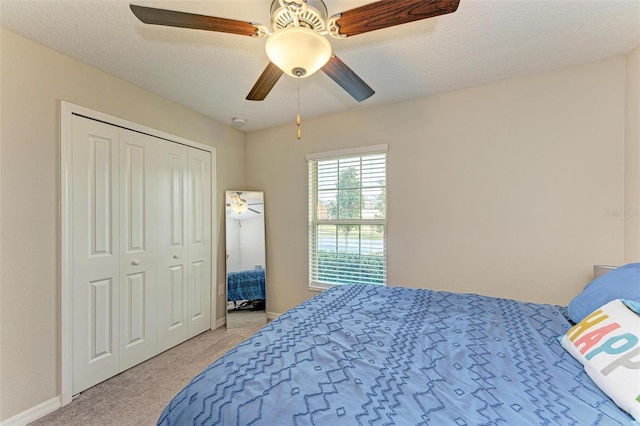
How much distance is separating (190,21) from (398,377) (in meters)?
1.74

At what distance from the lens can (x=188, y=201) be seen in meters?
2.96

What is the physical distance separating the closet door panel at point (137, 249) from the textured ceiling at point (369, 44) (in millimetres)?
658

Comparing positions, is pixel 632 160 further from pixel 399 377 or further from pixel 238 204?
pixel 238 204

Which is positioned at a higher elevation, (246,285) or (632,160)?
(632,160)

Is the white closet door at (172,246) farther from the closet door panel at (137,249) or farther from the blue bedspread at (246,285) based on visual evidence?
the blue bedspread at (246,285)

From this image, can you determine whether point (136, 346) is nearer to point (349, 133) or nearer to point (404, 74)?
point (349, 133)

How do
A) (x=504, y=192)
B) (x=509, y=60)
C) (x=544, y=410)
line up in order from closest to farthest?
(x=544, y=410) → (x=509, y=60) → (x=504, y=192)

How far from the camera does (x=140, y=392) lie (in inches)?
81.4

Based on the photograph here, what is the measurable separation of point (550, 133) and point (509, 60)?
2.28 feet

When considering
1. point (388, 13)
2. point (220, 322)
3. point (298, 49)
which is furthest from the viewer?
point (220, 322)

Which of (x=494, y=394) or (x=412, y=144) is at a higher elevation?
(x=412, y=144)

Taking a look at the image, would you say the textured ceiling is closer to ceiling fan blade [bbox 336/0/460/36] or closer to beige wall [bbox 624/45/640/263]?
beige wall [bbox 624/45/640/263]

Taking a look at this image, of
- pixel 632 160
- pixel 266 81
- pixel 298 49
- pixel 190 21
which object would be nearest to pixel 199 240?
pixel 266 81

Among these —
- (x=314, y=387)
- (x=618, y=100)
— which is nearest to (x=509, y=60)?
(x=618, y=100)
